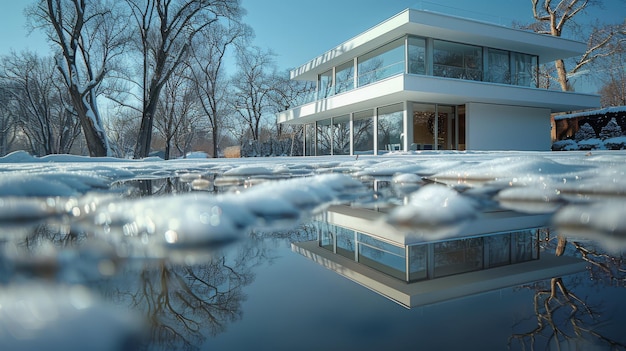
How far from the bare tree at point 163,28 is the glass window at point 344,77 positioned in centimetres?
467

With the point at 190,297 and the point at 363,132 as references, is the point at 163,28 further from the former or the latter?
the point at 190,297

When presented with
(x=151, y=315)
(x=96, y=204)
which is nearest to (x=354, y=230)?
(x=151, y=315)

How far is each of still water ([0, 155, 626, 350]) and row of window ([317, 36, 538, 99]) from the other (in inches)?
461

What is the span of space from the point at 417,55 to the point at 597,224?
39.5 feet

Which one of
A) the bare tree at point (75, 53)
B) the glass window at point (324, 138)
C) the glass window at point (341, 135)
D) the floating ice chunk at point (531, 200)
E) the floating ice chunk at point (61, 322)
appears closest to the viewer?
the floating ice chunk at point (61, 322)

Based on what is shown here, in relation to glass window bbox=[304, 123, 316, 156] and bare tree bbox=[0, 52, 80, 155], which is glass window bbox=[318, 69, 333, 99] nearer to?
glass window bbox=[304, 123, 316, 156]

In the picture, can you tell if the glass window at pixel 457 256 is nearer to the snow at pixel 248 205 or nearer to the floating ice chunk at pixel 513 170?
the snow at pixel 248 205

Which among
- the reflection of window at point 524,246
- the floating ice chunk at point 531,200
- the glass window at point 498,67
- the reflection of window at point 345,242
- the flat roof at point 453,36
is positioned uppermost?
the flat roof at point 453,36

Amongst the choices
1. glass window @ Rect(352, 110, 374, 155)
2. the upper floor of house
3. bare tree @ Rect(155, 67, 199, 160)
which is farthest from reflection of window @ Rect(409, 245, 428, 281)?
bare tree @ Rect(155, 67, 199, 160)

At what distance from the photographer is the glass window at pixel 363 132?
14117 mm

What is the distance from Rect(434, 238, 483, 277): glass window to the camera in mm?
526

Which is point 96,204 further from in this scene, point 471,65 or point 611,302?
point 471,65

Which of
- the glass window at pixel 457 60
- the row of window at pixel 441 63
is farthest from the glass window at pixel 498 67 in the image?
the glass window at pixel 457 60

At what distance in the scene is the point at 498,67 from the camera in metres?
13.0
